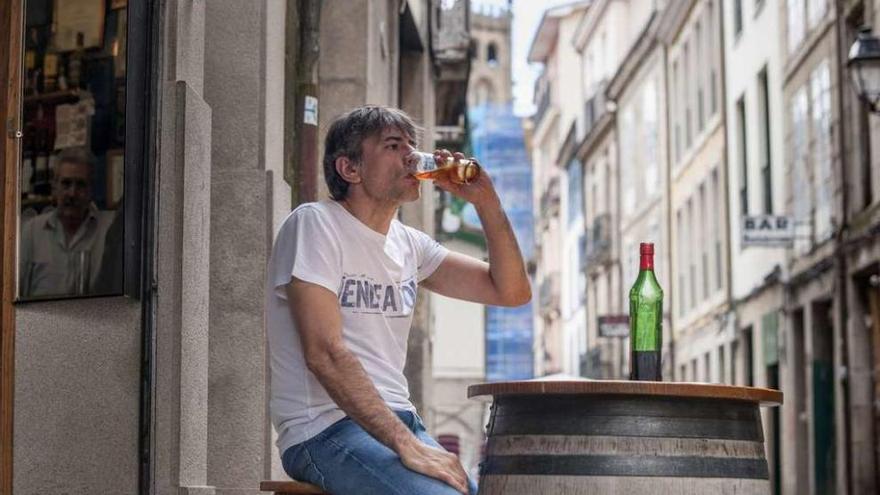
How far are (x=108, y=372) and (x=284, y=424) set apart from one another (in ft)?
6.88

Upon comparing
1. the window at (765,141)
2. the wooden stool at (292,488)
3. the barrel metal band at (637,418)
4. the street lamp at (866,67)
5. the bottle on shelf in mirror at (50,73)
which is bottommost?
the wooden stool at (292,488)

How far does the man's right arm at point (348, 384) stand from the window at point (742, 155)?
31153 millimetres

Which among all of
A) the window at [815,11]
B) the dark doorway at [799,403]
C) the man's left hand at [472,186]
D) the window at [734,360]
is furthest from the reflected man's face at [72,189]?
the window at [734,360]

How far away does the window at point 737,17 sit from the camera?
3759 cm

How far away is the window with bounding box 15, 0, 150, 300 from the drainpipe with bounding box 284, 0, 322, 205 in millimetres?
3107

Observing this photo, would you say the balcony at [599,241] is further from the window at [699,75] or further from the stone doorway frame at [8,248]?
the stone doorway frame at [8,248]

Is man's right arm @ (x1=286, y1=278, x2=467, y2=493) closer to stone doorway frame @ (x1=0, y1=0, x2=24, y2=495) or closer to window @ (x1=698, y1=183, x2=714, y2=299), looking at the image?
stone doorway frame @ (x1=0, y1=0, x2=24, y2=495)

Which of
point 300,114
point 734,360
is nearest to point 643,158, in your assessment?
point 734,360

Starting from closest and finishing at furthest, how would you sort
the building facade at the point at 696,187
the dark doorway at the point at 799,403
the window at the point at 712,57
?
the dark doorway at the point at 799,403
the building facade at the point at 696,187
the window at the point at 712,57

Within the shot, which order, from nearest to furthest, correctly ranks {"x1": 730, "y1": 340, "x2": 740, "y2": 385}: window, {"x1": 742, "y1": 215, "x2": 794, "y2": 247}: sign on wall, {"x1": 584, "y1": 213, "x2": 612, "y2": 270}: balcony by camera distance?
{"x1": 742, "y1": 215, "x2": 794, "y2": 247}: sign on wall < {"x1": 730, "y1": 340, "x2": 740, "y2": 385}: window < {"x1": 584, "y1": 213, "x2": 612, "y2": 270}: balcony

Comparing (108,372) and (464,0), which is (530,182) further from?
(108,372)

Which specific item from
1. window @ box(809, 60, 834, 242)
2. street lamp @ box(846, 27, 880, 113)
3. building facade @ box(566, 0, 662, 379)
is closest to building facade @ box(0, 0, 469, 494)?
street lamp @ box(846, 27, 880, 113)

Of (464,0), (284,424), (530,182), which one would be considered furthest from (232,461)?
(530,182)

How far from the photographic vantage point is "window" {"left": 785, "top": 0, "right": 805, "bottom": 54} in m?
31.0
